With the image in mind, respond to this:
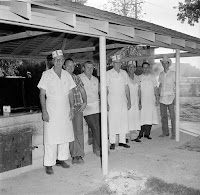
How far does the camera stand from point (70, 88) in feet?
17.0

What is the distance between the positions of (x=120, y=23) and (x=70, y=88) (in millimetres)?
1451

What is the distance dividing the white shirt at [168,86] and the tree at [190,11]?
17.6m

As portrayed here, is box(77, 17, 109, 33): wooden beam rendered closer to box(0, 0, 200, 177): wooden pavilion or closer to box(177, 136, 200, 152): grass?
box(0, 0, 200, 177): wooden pavilion

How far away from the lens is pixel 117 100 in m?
6.59

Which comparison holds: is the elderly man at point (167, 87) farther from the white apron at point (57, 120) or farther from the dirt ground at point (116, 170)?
the white apron at point (57, 120)

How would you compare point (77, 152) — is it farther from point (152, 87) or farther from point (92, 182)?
point (152, 87)

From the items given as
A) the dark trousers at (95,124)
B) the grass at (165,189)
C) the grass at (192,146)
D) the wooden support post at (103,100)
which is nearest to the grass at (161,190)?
the grass at (165,189)

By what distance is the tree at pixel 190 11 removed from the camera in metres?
23.4

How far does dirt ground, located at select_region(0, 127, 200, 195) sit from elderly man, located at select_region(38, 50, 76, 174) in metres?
0.41

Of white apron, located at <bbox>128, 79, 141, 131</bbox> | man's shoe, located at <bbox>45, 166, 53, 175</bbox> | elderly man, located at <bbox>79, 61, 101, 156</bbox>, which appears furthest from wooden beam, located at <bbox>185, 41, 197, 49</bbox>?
man's shoe, located at <bbox>45, 166, 53, 175</bbox>

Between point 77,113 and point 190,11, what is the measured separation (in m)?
21.3

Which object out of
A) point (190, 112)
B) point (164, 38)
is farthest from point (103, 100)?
point (190, 112)

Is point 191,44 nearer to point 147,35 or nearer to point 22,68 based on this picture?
point 147,35

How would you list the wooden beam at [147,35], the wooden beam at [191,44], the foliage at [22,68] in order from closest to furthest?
the wooden beam at [147,35]
the wooden beam at [191,44]
the foliage at [22,68]
